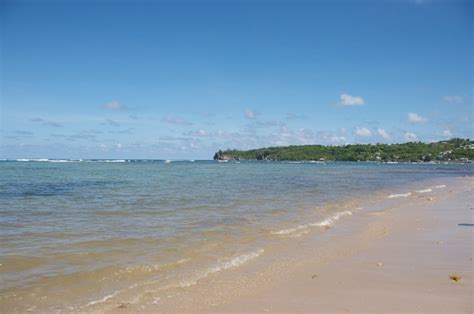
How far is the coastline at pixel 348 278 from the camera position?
5.97 metres

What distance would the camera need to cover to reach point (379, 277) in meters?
7.33

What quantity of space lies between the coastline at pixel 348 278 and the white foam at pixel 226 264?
181 millimetres

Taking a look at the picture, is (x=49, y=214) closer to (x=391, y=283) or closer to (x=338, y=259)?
(x=338, y=259)

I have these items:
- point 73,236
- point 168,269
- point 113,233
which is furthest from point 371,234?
point 73,236

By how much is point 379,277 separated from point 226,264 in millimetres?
3071

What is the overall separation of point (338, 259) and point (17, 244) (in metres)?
7.69

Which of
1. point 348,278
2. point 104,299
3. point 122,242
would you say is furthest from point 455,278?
point 122,242

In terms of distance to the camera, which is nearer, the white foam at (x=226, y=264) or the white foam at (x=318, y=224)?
the white foam at (x=226, y=264)

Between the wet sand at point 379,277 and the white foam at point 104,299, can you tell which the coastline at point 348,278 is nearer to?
the wet sand at point 379,277

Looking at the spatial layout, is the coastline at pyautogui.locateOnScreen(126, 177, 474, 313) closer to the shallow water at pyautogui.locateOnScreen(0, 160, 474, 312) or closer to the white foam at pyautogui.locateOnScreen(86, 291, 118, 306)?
the white foam at pyautogui.locateOnScreen(86, 291, 118, 306)

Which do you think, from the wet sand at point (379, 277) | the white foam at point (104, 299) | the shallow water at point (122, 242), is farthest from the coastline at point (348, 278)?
the shallow water at point (122, 242)

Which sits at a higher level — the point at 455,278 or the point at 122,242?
the point at 122,242

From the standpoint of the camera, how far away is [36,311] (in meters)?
5.87

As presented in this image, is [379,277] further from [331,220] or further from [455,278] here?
[331,220]
